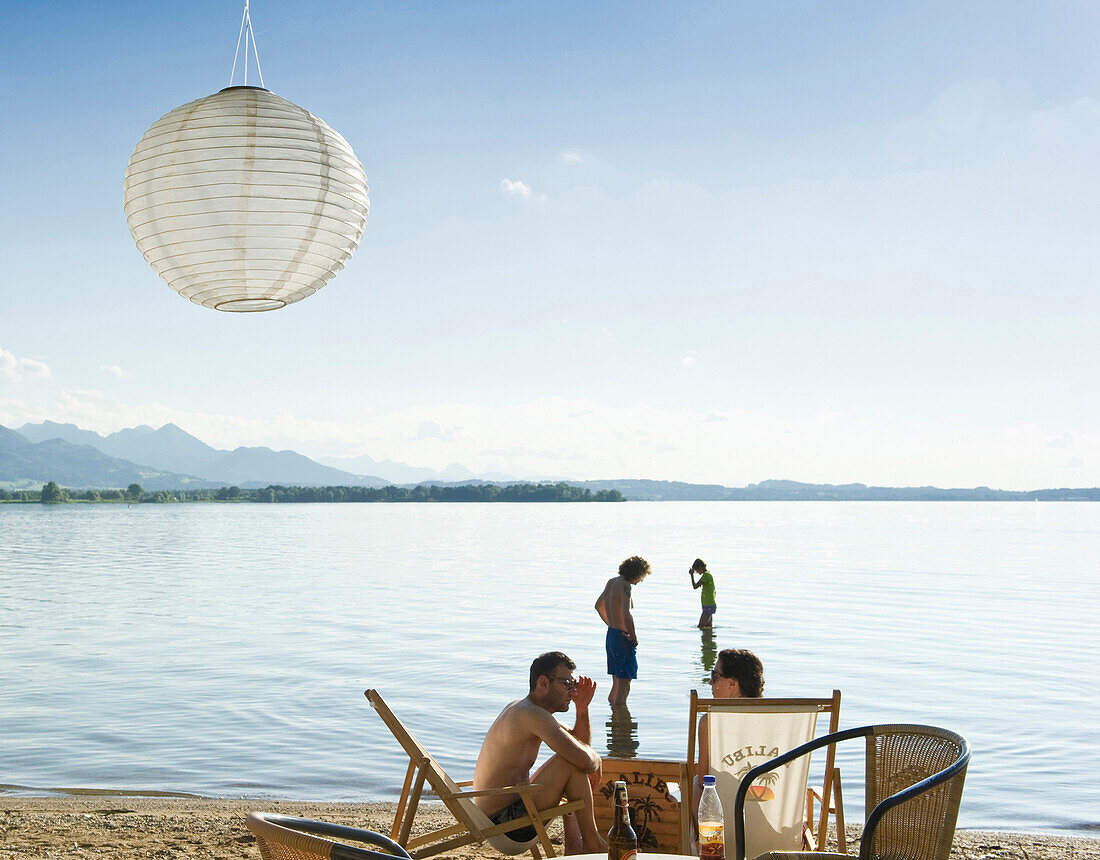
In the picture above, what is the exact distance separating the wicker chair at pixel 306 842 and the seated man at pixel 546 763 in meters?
2.19

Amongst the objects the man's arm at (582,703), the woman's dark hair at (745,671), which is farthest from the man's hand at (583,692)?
the woman's dark hair at (745,671)

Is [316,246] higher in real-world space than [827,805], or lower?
higher

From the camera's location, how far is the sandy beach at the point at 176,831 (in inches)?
209

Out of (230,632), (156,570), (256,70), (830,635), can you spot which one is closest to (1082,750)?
(830,635)

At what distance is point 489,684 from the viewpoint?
36.9ft

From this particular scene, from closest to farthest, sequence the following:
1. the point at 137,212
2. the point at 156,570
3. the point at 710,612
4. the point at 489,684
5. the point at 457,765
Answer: the point at 137,212
the point at 457,765
the point at 489,684
the point at 710,612
the point at 156,570

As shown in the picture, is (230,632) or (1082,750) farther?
(230,632)

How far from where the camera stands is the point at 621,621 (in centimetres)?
898

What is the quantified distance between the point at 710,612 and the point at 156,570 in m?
19.6

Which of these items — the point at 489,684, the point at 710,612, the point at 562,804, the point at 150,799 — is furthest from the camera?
the point at 710,612

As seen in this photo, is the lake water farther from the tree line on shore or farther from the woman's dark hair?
the tree line on shore

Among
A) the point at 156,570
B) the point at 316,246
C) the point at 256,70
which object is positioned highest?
the point at 256,70

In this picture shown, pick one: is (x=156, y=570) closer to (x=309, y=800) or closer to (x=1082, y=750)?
(x=309, y=800)

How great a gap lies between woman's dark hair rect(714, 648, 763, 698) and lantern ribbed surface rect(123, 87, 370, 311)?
7.97 ft
